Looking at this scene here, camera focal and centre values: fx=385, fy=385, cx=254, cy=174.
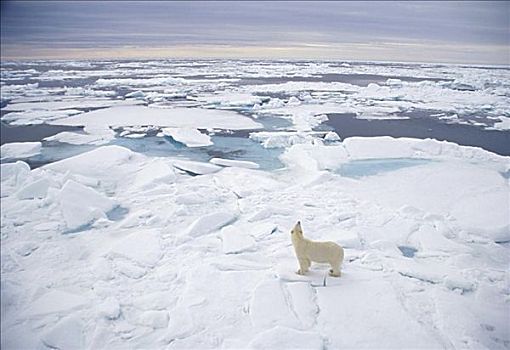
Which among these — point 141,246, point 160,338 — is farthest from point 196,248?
point 160,338

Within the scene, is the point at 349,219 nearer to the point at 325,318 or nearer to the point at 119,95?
the point at 325,318

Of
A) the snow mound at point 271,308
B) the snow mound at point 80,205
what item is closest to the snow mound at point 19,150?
the snow mound at point 80,205

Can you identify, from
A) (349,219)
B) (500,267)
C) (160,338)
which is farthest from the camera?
(349,219)

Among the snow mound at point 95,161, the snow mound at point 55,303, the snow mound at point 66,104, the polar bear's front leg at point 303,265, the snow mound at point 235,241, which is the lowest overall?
the snow mound at point 55,303

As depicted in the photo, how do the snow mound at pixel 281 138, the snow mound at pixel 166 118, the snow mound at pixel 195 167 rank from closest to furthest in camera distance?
1. the snow mound at pixel 195 167
2. the snow mound at pixel 166 118
3. the snow mound at pixel 281 138

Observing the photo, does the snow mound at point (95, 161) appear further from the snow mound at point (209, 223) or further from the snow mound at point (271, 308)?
the snow mound at point (271, 308)

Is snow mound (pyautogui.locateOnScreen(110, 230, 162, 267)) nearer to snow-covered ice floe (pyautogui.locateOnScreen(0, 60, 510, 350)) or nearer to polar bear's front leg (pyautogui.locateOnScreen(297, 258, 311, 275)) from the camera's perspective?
snow-covered ice floe (pyautogui.locateOnScreen(0, 60, 510, 350))
